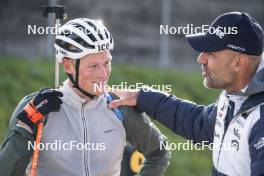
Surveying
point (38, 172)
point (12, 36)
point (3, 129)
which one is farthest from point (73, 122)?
point (12, 36)

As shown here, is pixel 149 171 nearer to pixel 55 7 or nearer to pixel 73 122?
pixel 73 122

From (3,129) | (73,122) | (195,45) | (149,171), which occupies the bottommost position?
(3,129)

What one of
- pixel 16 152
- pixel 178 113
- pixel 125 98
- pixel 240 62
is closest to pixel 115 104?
pixel 125 98

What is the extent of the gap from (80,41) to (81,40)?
15mm

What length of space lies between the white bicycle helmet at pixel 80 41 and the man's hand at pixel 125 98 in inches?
5.8

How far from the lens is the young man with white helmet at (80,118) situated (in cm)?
477

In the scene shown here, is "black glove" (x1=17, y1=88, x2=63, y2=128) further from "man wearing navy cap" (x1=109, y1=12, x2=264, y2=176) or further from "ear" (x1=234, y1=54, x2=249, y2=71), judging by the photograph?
"ear" (x1=234, y1=54, x2=249, y2=71)

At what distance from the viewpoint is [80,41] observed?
4879mm

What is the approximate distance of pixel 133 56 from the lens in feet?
39.8

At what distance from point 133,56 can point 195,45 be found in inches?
286

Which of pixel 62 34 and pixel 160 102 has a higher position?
pixel 62 34

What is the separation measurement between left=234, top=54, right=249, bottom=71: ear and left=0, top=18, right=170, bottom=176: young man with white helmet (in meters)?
0.78

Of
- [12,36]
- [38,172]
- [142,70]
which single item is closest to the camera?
[38,172]
